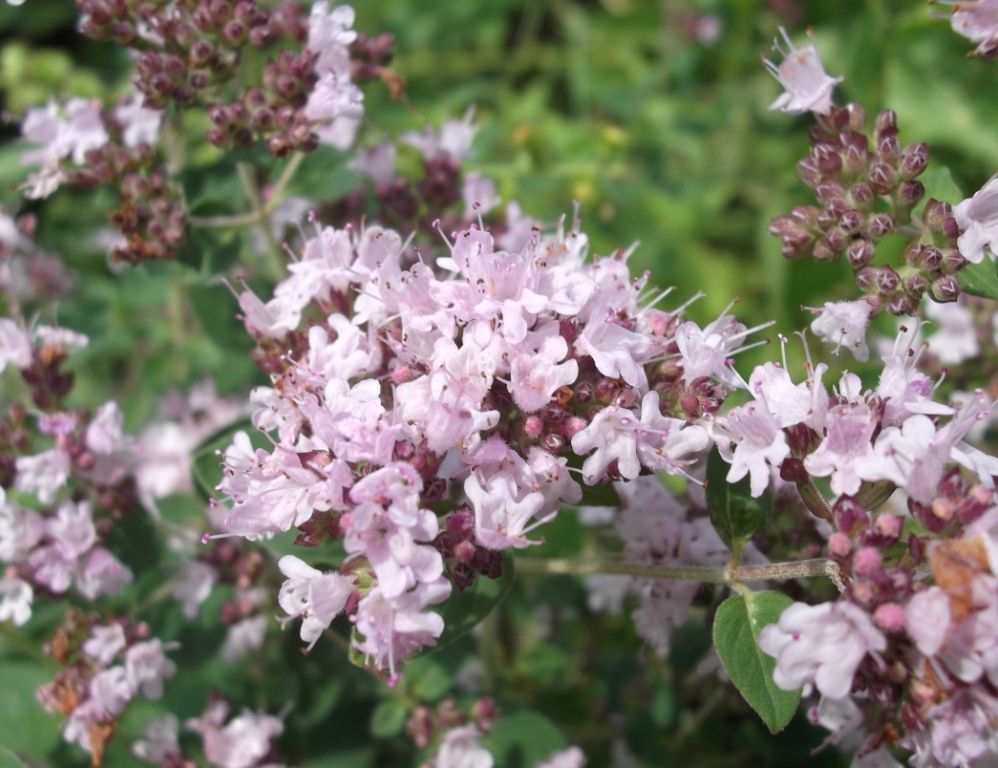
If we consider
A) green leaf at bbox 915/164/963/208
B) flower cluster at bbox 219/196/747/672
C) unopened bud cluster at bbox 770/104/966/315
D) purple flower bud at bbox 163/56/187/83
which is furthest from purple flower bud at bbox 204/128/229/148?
green leaf at bbox 915/164/963/208

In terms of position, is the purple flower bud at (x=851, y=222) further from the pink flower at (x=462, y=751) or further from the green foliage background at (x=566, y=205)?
the pink flower at (x=462, y=751)

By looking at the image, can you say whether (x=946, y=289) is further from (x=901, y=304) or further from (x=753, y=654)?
(x=753, y=654)

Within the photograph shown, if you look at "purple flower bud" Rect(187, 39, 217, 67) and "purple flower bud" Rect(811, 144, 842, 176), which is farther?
"purple flower bud" Rect(187, 39, 217, 67)

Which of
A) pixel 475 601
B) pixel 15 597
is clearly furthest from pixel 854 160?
pixel 15 597

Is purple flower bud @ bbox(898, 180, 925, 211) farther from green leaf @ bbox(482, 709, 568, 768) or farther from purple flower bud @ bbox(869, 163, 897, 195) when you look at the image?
green leaf @ bbox(482, 709, 568, 768)

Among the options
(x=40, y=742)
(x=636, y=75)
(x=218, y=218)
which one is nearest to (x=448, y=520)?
(x=218, y=218)

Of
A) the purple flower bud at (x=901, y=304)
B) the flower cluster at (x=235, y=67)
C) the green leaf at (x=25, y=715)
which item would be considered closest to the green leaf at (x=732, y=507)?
the purple flower bud at (x=901, y=304)
